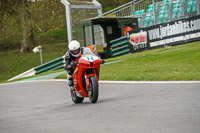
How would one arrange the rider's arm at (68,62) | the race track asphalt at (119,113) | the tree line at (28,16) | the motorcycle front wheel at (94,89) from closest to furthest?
the race track asphalt at (119,113), the motorcycle front wheel at (94,89), the rider's arm at (68,62), the tree line at (28,16)

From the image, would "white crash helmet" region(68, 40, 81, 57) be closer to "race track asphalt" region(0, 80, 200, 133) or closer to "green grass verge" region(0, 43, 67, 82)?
"race track asphalt" region(0, 80, 200, 133)

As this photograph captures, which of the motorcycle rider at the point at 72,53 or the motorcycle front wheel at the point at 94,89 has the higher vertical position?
the motorcycle rider at the point at 72,53

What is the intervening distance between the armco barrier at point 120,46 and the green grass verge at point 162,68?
4412 mm

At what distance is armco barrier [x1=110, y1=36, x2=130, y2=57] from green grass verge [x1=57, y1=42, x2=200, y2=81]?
4412 millimetres

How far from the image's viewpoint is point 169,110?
7.29m

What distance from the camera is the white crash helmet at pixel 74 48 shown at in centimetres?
966

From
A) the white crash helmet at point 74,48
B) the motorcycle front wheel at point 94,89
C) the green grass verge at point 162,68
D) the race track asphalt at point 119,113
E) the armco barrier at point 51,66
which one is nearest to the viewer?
the race track asphalt at point 119,113

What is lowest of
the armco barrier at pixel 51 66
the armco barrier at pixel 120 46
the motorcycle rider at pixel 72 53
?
the armco barrier at pixel 51 66

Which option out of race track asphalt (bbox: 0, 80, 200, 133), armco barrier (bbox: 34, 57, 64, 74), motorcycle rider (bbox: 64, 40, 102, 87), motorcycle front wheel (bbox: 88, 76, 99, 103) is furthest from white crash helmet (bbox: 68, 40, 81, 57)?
armco barrier (bbox: 34, 57, 64, 74)

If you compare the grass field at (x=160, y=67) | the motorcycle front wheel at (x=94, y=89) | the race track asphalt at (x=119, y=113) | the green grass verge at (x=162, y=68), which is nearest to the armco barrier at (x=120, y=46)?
the grass field at (x=160, y=67)

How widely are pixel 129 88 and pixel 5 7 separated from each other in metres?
24.3

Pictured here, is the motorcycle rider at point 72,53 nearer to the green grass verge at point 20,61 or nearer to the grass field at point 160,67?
the grass field at point 160,67

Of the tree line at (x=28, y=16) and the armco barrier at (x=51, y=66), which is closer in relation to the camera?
the armco barrier at (x=51, y=66)

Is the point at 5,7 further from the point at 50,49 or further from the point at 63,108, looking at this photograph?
the point at 63,108
